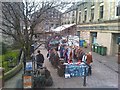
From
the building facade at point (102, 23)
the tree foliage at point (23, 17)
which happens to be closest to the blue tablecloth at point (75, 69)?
the tree foliage at point (23, 17)

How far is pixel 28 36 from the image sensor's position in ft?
31.4

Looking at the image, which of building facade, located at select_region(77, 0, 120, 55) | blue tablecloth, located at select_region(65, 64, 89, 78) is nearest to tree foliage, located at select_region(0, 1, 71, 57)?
blue tablecloth, located at select_region(65, 64, 89, 78)

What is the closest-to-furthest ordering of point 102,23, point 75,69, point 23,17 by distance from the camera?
1. point 23,17
2. point 75,69
3. point 102,23

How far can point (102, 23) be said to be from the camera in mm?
22656

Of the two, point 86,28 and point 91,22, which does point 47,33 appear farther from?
point 86,28

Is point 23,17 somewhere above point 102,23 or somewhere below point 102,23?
below

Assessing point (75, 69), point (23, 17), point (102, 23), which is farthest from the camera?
point (102, 23)

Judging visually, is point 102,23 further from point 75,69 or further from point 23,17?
point 23,17

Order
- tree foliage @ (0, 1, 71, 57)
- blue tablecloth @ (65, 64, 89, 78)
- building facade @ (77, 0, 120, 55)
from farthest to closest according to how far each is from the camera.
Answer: building facade @ (77, 0, 120, 55) → blue tablecloth @ (65, 64, 89, 78) → tree foliage @ (0, 1, 71, 57)

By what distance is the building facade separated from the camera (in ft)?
65.1

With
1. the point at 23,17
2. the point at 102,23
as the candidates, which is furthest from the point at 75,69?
the point at 102,23

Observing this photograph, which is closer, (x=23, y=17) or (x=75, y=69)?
(x=23, y=17)

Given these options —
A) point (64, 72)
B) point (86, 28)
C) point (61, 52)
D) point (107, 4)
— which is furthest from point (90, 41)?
point (64, 72)

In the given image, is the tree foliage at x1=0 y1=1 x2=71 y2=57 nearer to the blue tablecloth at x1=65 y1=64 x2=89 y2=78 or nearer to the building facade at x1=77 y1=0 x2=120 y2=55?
the blue tablecloth at x1=65 y1=64 x2=89 y2=78
